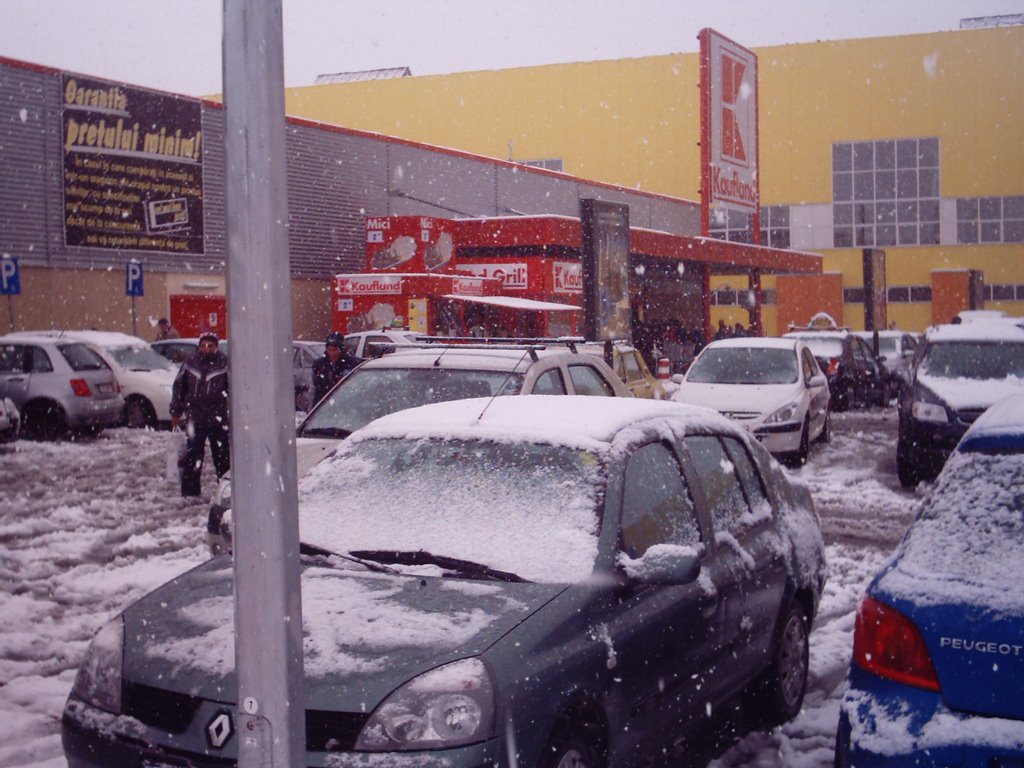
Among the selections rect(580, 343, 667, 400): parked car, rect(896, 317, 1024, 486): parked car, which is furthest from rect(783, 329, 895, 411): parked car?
rect(580, 343, 667, 400): parked car

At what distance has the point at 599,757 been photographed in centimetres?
416

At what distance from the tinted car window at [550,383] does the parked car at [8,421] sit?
10957 millimetres

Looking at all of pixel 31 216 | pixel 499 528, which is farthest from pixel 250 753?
pixel 31 216

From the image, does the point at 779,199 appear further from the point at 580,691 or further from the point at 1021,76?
the point at 580,691

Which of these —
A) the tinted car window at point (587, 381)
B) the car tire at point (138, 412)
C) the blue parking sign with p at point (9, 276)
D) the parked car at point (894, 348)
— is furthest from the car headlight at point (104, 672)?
the parked car at point (894, 348)

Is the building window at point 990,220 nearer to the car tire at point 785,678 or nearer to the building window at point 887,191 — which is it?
the building window at point 887,191

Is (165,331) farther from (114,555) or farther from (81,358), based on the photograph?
(114,555)

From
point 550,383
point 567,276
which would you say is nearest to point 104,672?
point 550,383

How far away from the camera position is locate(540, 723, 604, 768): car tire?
383 centimetres

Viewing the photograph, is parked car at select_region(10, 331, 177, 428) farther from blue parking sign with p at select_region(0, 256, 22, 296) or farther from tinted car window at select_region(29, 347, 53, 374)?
blue parking sign with p at select_region(0, 256, 22, 296)

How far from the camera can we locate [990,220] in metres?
58.8

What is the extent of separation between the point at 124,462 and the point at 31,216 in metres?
11.5

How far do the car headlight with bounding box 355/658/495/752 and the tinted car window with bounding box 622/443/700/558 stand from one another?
1.10 metres

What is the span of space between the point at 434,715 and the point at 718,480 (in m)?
2.32
